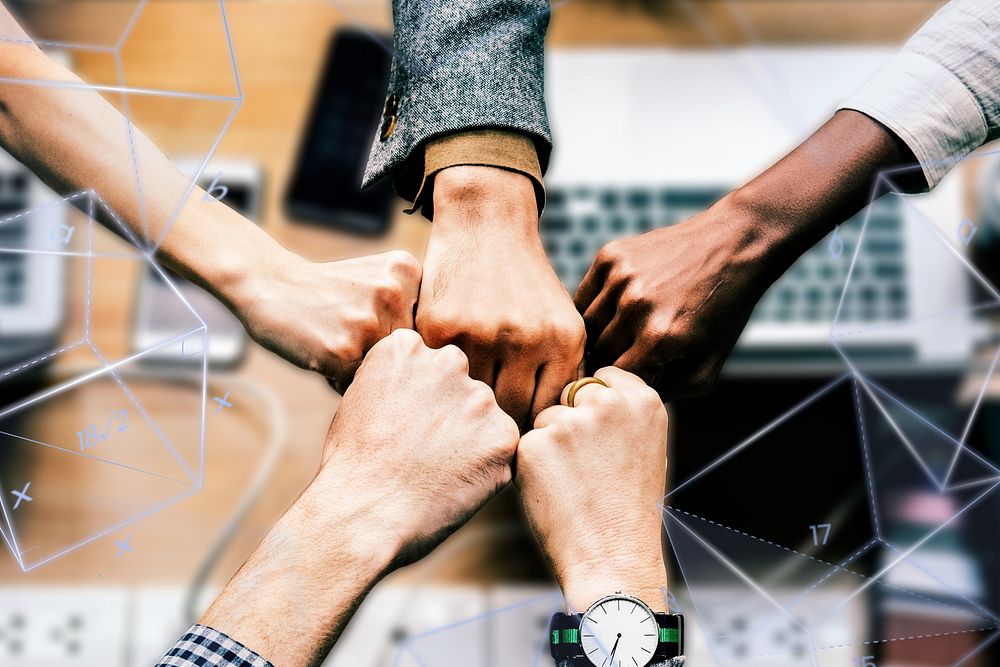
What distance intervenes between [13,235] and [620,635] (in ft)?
1.80

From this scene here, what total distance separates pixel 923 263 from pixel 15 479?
73 centimetres

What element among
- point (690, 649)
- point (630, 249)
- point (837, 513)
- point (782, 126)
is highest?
point (782, 126)

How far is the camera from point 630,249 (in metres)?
0.48

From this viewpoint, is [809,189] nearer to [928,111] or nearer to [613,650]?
[928,111]

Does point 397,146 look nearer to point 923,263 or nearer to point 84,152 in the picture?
point 84,152

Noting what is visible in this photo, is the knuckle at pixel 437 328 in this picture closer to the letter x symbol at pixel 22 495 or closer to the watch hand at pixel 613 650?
the watch hand at pixel 613 650

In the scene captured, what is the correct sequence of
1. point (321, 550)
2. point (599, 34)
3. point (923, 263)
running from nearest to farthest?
1. point (321, 550)
2. point (923, 263)
3. point (599, 34)

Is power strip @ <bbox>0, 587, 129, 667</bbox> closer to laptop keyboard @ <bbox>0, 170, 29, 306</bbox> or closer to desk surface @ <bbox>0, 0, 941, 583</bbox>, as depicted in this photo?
desk surface @ <bbox>0, 0, 941, 583</bbox>

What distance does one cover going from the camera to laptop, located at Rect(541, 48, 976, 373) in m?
0.65

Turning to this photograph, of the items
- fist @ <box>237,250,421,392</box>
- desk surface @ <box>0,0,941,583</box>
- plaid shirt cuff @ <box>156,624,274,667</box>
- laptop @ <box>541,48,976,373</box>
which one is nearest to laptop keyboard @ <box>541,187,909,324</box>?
laptop @ <box>541,48,976,373</box>

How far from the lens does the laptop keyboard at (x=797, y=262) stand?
65 centimetres

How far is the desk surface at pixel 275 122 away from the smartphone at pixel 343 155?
13 millimetres

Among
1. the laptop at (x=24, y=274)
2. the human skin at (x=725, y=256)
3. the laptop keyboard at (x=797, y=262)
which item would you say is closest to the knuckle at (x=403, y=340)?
the human skin at (x=725, y=256)

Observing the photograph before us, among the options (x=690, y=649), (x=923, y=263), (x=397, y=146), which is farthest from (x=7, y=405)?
(x=923, y=263)
